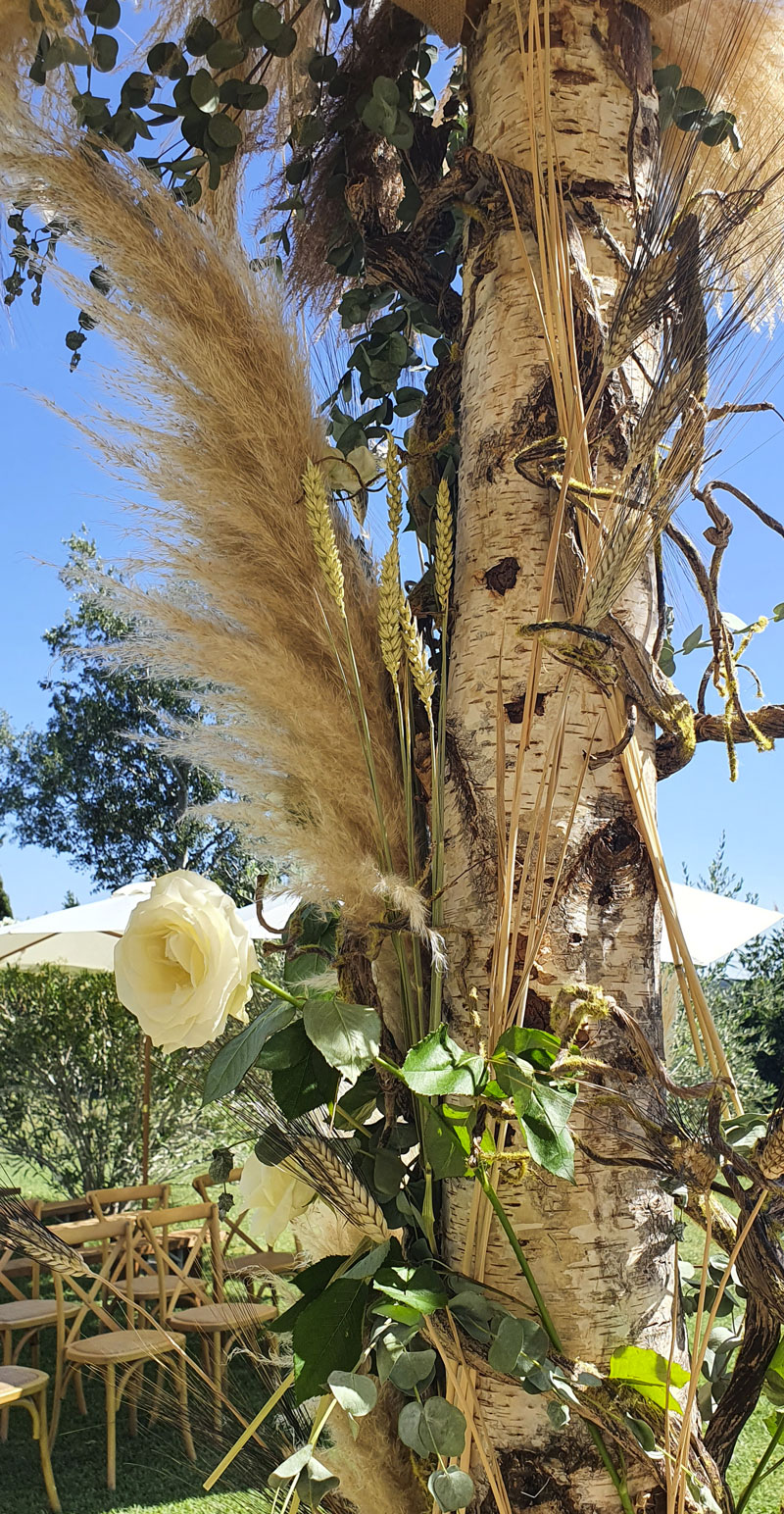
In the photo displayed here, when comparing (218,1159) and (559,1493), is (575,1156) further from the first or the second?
(218,1159)

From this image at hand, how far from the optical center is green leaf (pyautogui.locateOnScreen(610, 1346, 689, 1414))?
0.86m

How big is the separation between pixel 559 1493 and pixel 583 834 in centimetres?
56

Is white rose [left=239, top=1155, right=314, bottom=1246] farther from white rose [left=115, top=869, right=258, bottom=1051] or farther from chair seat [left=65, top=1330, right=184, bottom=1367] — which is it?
chair seat [left=65, top=1330, right=184, bottom=1367]

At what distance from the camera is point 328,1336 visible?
84cm

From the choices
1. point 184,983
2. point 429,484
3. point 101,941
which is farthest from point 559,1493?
point 101,941

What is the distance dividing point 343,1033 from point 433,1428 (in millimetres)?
312

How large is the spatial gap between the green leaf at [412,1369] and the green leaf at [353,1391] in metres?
0.04

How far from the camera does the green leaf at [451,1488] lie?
0.77 m

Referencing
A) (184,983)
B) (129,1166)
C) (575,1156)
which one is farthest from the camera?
(129,1166)

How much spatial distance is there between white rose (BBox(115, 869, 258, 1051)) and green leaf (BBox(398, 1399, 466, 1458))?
1.10 feet

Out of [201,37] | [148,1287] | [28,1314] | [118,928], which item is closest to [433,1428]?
[201,37]

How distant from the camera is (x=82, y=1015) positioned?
7.20 metres

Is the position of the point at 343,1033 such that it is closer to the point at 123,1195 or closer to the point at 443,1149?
the point at 443,1149

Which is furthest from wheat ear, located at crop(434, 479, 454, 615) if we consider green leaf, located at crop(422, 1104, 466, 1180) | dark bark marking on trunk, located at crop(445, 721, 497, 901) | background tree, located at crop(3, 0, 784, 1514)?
green leaf, located at crop(422, 1104, 466, 1180)
